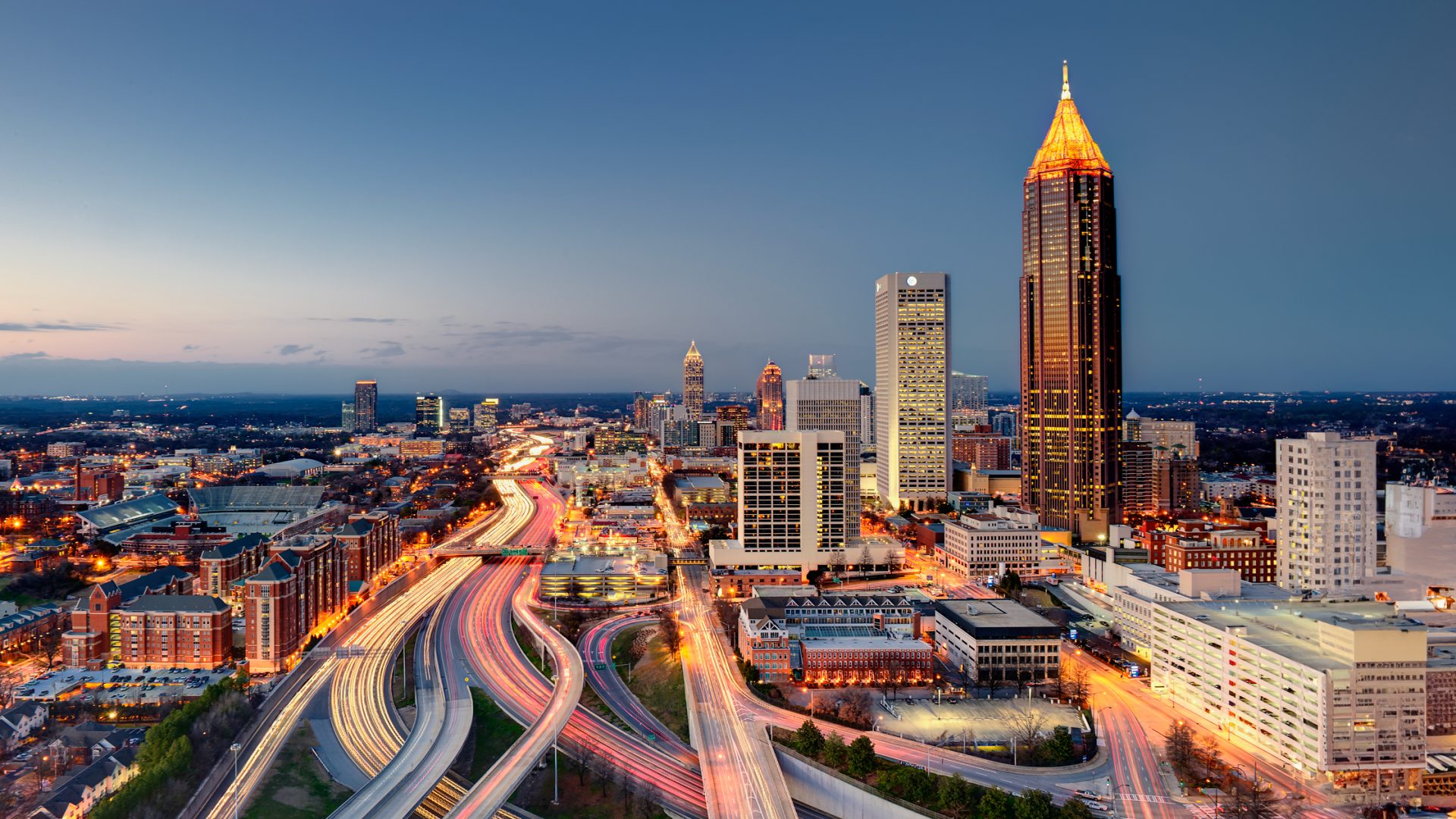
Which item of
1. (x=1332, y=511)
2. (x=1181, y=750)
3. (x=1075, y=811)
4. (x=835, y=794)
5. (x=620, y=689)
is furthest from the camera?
(x=1332, y=511)

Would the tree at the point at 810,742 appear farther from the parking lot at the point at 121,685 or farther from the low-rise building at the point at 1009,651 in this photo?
the parking lot at the point at 121,685

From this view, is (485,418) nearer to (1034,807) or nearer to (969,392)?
(969,392)

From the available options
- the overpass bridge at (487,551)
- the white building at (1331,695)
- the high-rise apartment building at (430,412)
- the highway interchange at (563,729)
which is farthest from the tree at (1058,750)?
the high-rise apartment building at (430,412)

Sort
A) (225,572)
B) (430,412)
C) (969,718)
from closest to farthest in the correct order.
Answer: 1. (969,718)
2. (225,572)
3. (430,412)

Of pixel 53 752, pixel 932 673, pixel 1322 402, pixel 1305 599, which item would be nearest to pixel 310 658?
pixel 53 752

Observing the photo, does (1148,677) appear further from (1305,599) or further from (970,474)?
(970,474)

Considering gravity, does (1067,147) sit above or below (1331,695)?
above

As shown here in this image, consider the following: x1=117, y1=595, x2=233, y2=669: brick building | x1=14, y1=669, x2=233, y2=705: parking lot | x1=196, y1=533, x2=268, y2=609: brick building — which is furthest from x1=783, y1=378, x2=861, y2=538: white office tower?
x1=14, y1=669, x2=233, y2=705: parking lot

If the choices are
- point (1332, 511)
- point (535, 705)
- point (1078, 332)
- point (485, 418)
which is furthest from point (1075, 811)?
point (485, 418)
